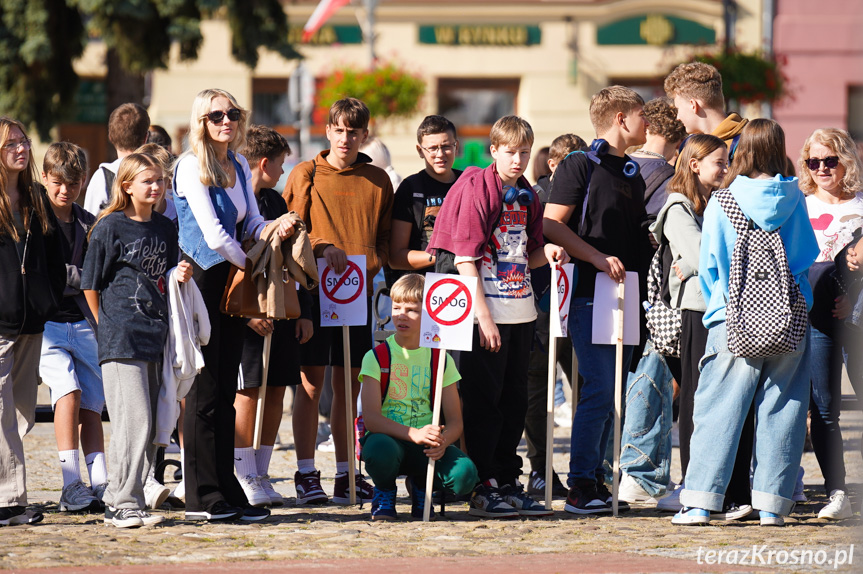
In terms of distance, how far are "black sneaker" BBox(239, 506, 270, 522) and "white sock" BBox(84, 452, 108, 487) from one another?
0.93 meters

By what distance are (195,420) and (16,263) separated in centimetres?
114

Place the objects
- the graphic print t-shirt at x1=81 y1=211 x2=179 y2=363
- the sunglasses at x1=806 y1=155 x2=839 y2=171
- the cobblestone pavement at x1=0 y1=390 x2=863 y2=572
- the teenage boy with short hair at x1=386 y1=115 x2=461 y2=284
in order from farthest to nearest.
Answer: the teenage boy with short hair at x1=386 y1=115 x2=461 y2=284 → the sunglasses at x1=806 y1=155 x2=839 y2=171 → the graphic print t-shirt at x1=81 y1=211 x2=179 y2=363 → the cobblestone pavement at x1=0 y1=390 x2=863 y2=572

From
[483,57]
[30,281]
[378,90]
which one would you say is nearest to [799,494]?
[30,281]

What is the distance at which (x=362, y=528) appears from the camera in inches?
228

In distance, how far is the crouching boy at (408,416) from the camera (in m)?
5.92

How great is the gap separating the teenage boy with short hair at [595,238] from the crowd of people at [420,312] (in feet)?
0.04

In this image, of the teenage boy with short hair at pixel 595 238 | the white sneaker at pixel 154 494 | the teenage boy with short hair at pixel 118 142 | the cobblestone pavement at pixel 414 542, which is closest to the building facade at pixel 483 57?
the teenage boy with short hair at pixel 118 142

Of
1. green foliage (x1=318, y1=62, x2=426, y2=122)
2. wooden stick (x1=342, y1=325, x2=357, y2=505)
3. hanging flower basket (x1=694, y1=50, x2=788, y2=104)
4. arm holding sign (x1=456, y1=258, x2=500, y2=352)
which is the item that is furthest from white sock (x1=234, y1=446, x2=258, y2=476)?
green foliage (x1=318, y1=62, x2=426, y2=122)

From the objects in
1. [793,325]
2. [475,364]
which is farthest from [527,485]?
[793,325]

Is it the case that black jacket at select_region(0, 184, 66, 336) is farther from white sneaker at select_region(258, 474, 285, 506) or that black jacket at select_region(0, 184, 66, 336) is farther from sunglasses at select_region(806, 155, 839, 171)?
sunglasses at select_region(806, 155, 839, 171)

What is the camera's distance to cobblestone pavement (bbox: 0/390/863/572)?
4941 mm

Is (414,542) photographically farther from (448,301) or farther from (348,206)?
(348,206)

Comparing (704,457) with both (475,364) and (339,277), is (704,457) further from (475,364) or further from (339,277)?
(339,277)

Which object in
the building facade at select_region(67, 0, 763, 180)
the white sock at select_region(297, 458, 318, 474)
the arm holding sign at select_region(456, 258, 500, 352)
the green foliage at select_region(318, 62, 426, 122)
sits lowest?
the white sock at select_region(297, 458, 318, 474)
